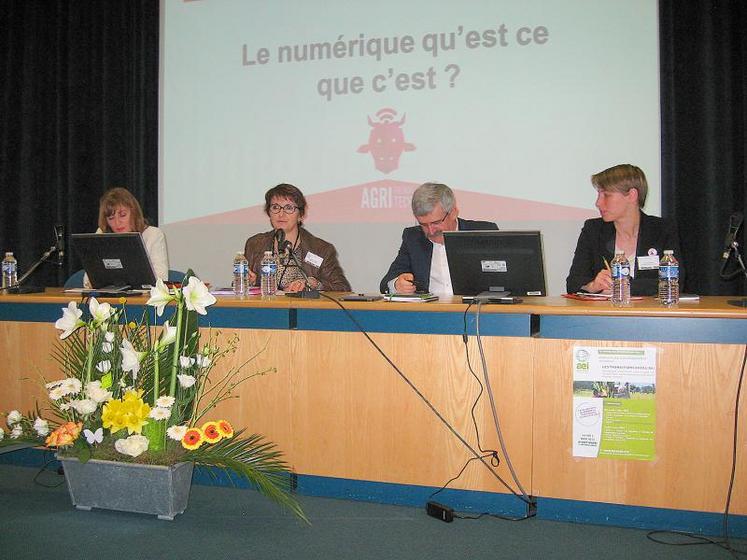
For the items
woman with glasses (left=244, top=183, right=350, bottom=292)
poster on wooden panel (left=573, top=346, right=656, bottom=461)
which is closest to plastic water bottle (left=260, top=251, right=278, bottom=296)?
woman with glasses (left=244, top=183, right=350, bottom=292)

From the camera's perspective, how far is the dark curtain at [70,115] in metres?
5.05

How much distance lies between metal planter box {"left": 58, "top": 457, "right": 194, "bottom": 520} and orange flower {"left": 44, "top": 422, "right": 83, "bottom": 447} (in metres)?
0.18

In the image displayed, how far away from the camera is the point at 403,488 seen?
108 inches

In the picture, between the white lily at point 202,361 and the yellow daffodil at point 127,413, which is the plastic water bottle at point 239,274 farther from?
the yellow daffodil at point 127,413

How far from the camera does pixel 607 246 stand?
3.44 m

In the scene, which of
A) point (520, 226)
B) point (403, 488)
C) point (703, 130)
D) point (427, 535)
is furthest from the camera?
point (520, 226)

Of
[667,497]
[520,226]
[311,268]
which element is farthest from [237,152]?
[667,497]

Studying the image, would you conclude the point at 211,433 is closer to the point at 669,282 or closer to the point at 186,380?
the point at 186,380

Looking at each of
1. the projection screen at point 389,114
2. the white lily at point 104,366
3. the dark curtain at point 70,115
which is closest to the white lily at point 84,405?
the white lily at point 104,366

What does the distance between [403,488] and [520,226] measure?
1937 millimetres

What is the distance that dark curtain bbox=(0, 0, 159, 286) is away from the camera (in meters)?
5.05

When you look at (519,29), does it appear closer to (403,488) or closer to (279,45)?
(279,45)

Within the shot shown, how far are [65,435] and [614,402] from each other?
183cm

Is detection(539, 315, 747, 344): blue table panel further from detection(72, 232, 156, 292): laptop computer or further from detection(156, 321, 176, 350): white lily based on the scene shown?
detection(72, 232, 156, 292): laptop computer
